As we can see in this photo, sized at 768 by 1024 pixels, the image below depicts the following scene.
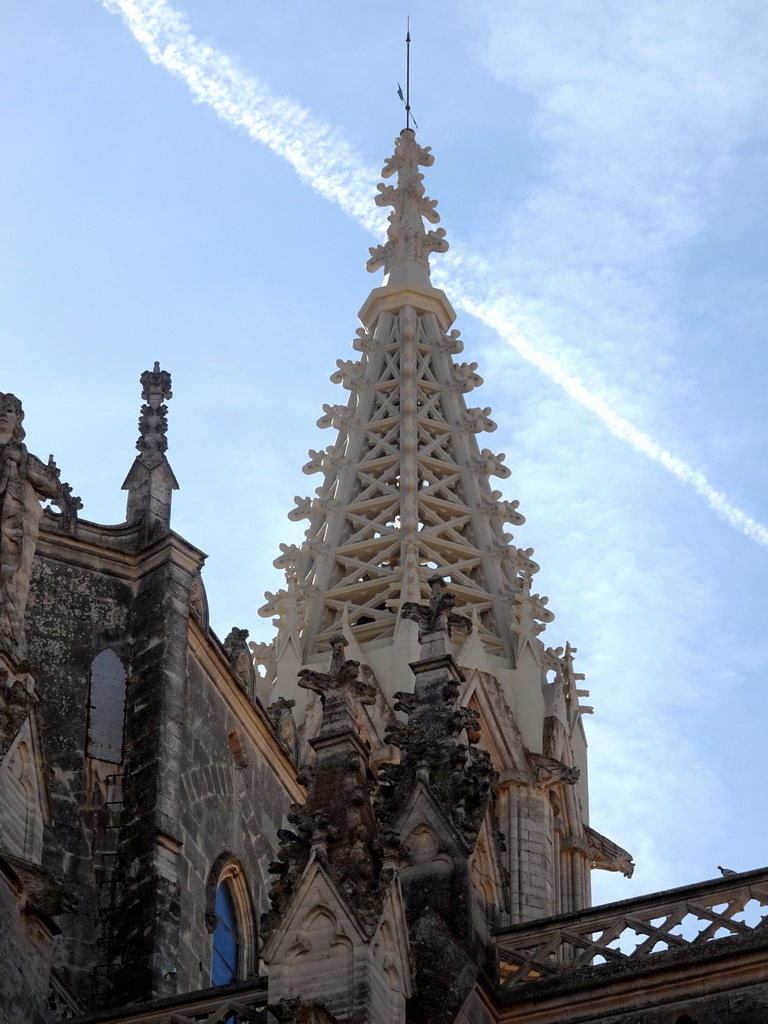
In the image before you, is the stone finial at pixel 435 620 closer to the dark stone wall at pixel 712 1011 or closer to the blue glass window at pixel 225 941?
the dark stone wall at pixel 712 1011

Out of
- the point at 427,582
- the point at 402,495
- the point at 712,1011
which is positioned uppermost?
the point at 402,495

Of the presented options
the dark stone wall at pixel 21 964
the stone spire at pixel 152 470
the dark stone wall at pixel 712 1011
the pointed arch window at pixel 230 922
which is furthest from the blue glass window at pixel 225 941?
the dark stone wall at pixel 712 1011

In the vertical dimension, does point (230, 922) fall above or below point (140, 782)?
below

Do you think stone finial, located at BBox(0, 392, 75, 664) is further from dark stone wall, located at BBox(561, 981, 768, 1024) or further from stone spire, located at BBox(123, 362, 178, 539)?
dark stone wall, located at BBox(561, 981, 768, 1024)

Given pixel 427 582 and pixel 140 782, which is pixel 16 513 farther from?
pixel 427 582

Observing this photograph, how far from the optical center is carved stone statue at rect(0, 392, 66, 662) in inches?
824

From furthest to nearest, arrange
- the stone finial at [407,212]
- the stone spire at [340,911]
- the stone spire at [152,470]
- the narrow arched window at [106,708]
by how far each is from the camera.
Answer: the stone finial at [407,212] < the stone spire at [152,470] < the narrow arched window at [106,708] < the stone spire at [340,911]

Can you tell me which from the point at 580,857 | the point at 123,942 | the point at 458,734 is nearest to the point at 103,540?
the point at 123,942

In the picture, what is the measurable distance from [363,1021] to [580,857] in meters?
17.6

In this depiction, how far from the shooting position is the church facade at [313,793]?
18766 mm

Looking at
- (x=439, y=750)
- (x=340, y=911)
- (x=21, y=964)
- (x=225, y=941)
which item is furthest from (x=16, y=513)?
(x=340, y=911)

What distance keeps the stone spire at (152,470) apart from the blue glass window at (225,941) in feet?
12.5

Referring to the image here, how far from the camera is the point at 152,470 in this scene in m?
27.1

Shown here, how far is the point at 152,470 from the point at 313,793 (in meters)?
8.16
